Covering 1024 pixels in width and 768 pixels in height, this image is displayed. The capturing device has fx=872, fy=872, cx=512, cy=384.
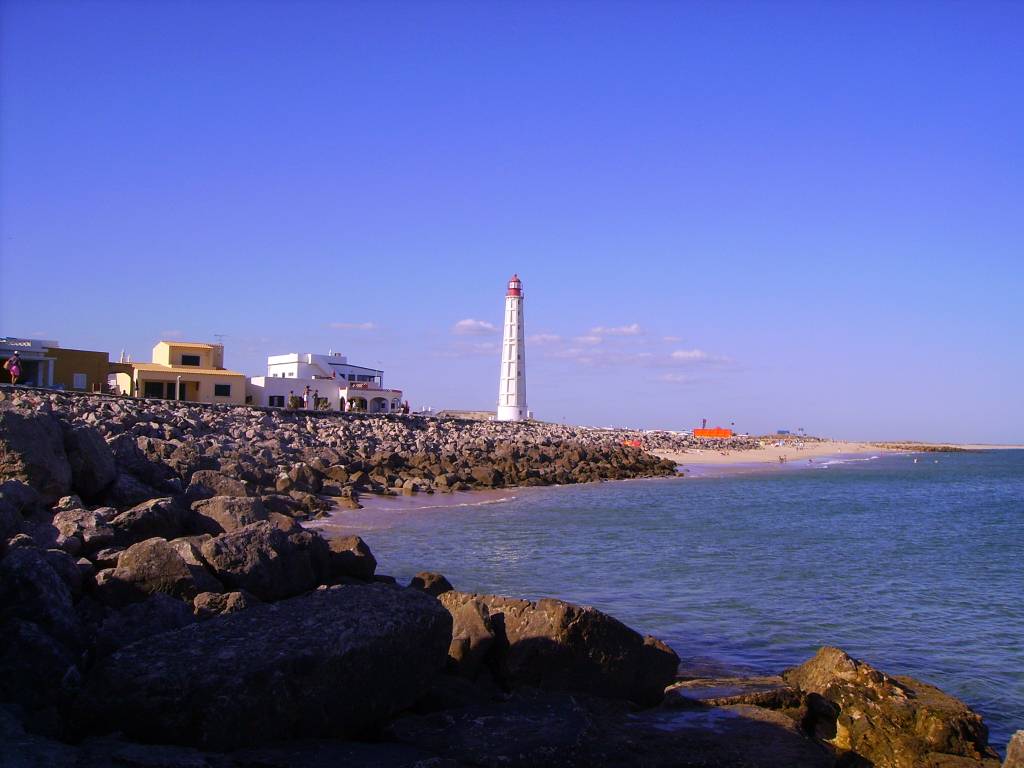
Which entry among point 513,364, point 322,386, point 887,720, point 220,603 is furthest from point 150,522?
point 513,364

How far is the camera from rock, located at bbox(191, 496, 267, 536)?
886 centimetres

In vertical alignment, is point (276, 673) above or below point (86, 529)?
below

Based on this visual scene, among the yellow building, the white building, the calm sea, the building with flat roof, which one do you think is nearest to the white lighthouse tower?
the white building

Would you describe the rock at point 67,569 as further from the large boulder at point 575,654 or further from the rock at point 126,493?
the rock at point 126,493

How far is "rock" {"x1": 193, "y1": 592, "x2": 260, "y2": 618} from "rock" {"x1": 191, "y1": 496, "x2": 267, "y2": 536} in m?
2.33

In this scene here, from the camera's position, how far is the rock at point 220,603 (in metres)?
6.36

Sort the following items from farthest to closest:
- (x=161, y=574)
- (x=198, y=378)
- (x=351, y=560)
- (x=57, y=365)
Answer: (x=198, y=378)
(x=57, y=365)
(x=351, y=560)
(x=161, y=574)

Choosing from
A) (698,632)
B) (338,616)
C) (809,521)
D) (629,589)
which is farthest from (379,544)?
(809,521)

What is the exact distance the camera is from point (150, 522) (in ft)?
27.1

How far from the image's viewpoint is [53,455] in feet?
30.2

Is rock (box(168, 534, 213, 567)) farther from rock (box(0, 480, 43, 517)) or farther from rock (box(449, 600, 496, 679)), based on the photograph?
rock (box(449, 600, 496, 679))

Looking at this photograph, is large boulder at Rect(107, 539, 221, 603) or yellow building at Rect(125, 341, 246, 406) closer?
large boulder at Rect(107, 539, 221, 603)

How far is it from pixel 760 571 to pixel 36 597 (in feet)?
38.5

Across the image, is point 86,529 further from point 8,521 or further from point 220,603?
point 220,603
